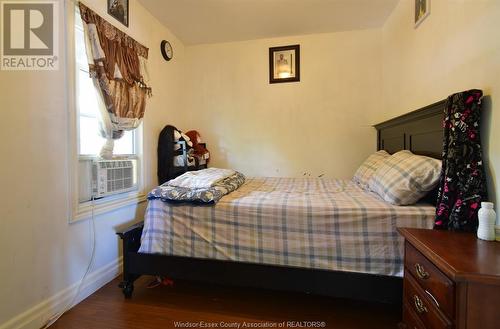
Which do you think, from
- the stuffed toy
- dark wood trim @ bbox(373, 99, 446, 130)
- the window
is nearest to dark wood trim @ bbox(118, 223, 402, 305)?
the window

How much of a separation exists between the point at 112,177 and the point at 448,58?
2.58 meters

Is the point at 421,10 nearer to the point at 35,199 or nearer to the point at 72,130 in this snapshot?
the point at 72,130

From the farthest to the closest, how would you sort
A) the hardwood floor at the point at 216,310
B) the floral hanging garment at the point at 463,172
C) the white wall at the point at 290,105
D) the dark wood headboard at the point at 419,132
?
1. the white wall at the point at 290,105
2. the dark wood headboard at the point at 419,132
3. the hardwood floor at the point at 216,310
4. the floral hanging garment at the point at 463,172

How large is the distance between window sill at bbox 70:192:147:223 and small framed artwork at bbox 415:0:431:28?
113 inches

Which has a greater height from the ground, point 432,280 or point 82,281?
point 432,280

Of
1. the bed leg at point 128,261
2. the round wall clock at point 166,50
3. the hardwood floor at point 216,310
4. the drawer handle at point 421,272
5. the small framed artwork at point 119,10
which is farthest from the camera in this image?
the round wall clock at point 166,50

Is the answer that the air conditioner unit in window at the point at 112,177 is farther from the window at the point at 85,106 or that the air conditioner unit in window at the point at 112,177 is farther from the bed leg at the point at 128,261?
the bed leg at the point at 128,261

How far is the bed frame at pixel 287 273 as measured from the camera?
4.71ft

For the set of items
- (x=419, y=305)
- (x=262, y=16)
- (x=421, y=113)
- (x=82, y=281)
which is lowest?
(x=82, y=281)

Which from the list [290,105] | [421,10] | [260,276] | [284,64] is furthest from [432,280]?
[284,64]

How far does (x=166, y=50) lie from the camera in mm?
2922

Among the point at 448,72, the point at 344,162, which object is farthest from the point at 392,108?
the point at 448,72

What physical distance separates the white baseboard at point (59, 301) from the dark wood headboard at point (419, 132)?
8.46 feet

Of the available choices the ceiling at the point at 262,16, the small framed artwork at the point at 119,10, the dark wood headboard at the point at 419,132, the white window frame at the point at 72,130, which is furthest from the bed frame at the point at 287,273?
the small framed artwork at the point at 119,10
